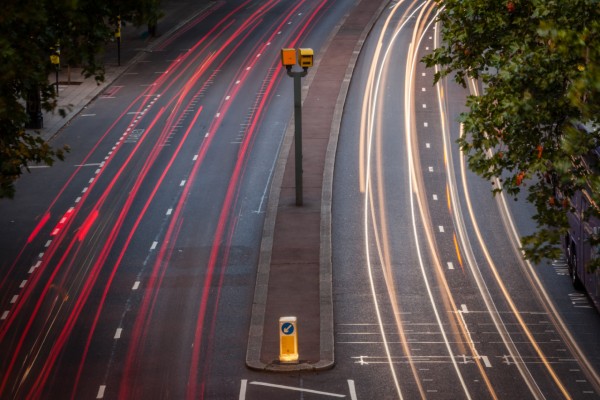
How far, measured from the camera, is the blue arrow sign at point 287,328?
87.1 feet

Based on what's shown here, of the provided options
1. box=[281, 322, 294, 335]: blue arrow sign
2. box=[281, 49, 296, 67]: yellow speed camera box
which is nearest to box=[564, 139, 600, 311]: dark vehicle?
box=[281, 322, 294, 335]: blue arrow sign

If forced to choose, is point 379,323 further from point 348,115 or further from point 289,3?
point 289,3

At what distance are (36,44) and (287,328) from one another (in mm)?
8692

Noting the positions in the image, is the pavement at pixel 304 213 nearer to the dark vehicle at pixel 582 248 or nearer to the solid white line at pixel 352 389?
the solid white line at pixel 352 389

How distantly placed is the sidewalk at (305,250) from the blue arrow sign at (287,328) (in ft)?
2.79

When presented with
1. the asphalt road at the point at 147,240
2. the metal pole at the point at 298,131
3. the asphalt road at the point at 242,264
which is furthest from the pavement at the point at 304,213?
the metal pole at the point at 298,131

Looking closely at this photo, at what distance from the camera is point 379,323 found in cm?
3048

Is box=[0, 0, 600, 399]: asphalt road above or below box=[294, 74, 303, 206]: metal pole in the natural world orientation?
below

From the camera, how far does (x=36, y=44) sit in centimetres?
2400

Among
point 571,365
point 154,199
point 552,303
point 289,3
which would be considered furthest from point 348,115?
point 289,3

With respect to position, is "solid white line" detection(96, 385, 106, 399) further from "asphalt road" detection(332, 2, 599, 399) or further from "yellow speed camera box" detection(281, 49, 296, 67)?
"yellow speed camera box" detection(281, 49, 296, 67)

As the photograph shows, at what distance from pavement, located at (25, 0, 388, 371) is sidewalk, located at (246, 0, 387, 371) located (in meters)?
0.03

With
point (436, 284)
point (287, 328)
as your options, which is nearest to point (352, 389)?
point (287, 328)

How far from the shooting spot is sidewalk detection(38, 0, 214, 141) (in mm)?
53125
